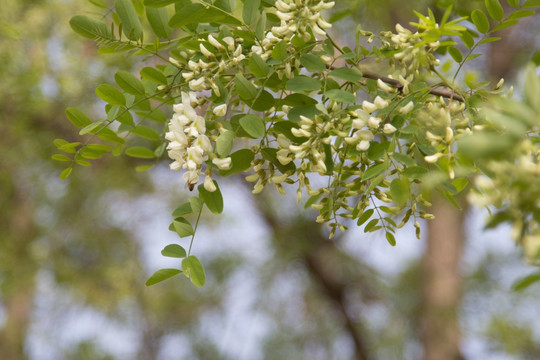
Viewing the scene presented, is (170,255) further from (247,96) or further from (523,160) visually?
(523,160)

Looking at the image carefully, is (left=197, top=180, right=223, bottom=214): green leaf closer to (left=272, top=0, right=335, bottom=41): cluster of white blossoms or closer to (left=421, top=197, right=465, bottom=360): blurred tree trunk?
(left=272, top=0, right=335, bottom=41): cluster of white blossoms

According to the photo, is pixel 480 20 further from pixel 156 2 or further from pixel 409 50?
pixel 156 2

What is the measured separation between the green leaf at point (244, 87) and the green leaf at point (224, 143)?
37 mm

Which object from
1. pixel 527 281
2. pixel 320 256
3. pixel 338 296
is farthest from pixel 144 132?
pixel 338 296

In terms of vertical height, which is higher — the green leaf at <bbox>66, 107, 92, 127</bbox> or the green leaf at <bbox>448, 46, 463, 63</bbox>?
the green leaf at <bbox>448, 46, 463, 63</bbox>

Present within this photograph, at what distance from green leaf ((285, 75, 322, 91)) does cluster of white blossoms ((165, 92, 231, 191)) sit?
0.23 feet

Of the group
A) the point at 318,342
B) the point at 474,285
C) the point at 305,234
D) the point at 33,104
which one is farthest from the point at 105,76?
the point at 474,285

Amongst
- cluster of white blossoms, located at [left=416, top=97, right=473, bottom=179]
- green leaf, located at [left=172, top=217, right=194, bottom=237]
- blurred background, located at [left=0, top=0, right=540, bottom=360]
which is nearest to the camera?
cluster of white blossoms, located at [left=416, top=97, right=473, bottom=179]

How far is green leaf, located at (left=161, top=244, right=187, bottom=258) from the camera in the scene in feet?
1.55

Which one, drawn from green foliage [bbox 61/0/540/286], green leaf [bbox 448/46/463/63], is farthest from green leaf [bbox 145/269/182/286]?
green leaf [bbox 448/46/463/63]

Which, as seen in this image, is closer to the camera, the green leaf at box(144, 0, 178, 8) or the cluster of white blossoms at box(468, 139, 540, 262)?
the cluster of white blossoms at box(468, 139, 540, 262)

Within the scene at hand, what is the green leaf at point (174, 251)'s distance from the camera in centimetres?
47

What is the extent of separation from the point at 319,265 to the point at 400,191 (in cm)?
195

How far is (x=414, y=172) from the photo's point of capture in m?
0.41
